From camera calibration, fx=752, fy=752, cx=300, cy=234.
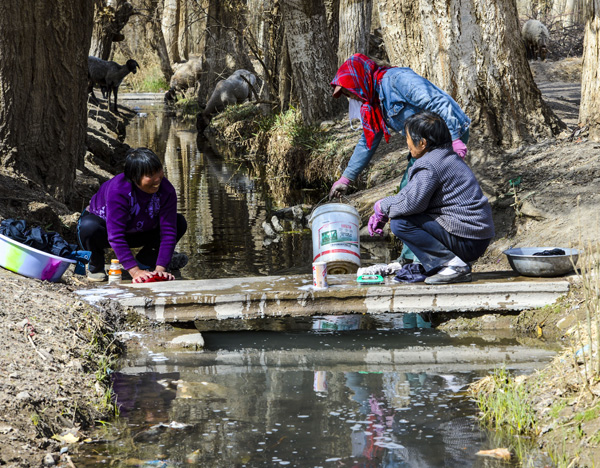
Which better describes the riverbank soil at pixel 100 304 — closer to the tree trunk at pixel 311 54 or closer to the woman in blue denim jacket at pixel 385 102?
the woman in blue denim jacket at pixel 385 102

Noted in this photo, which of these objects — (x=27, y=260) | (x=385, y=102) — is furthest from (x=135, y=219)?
(x=385, y=102)

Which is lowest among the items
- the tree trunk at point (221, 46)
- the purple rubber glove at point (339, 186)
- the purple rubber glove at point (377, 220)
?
the purple rubber glove at point (377, 220)

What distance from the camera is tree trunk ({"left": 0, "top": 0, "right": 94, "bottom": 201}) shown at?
775 cm

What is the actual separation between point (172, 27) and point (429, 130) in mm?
34332

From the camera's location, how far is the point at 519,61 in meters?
8.95

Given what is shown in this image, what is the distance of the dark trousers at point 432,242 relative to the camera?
5.26 m

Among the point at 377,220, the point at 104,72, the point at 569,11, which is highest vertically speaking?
the point at 569,11

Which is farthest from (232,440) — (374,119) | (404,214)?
(374,119)

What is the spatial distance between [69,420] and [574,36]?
2172 centimetres

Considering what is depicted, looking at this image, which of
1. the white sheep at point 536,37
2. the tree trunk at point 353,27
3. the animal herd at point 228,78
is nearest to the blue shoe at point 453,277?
the tree trunk at point 353,27

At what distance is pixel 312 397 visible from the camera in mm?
4051

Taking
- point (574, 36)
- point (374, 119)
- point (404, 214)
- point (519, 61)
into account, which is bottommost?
point (404, 214)

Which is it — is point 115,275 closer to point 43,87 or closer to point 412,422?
point 412,422

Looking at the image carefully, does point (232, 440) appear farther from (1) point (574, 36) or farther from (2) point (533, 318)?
(1) point (574, 36)
